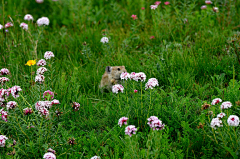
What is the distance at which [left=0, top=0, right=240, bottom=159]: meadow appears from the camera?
232 centimetres

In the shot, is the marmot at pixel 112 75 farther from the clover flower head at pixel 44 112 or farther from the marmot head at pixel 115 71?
the clover flower head at pixel 44 112

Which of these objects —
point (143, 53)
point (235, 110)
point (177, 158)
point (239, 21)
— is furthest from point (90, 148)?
point (239, 21)

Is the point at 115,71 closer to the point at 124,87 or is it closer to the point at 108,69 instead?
the point at 108,69

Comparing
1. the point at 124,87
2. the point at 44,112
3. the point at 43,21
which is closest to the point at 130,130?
the point at 44,112

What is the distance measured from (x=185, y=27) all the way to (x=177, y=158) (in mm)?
3038

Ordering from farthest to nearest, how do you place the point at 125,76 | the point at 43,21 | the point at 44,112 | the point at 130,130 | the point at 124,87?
1. the point at 43,21
2. the point at 124,87
3. the point at 125,76
4. the point at 44,112
5. the point at 130,130

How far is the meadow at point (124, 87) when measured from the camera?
2322 mm

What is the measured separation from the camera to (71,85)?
139 inches

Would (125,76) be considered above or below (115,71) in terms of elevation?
above

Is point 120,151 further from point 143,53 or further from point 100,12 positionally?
point 100,12

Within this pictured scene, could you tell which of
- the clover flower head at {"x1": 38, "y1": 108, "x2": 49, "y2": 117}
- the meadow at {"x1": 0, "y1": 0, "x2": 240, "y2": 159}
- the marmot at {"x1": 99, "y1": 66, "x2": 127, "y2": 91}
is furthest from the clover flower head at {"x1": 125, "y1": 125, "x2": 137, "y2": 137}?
the marmot at {"x1": 99, "y1": 66, "x2": 127, "y2": 91}

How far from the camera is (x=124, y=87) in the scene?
10.3 ft

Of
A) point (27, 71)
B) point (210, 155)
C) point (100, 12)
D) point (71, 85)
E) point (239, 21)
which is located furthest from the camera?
point (100, 12)

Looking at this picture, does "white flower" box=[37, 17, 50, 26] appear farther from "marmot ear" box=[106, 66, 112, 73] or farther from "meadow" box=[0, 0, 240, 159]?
"marmot ear" box=[106, 66, 112, 73]
